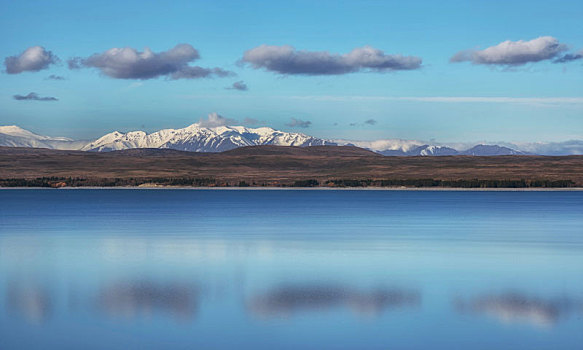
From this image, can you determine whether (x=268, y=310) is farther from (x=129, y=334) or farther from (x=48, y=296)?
(x=48, y=296)

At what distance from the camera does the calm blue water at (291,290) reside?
52.5 ft

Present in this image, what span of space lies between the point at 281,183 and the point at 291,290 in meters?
136

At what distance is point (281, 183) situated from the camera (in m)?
157

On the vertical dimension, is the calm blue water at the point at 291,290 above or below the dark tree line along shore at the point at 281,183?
above

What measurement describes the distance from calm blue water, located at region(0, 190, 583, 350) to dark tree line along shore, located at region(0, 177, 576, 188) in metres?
103

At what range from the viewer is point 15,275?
25047 mm

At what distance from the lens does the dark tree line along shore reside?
143m

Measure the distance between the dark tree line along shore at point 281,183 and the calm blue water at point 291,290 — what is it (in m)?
103

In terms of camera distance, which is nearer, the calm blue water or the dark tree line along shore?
the calm blue water

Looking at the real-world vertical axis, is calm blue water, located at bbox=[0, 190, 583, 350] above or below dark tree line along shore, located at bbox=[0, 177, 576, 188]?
above

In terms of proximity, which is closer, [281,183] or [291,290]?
[291,290]

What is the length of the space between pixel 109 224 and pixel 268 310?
3296 cm

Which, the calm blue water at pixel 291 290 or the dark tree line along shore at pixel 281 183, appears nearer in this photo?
the calm blue water at pixel 291 290

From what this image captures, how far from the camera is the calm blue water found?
16016 mm
